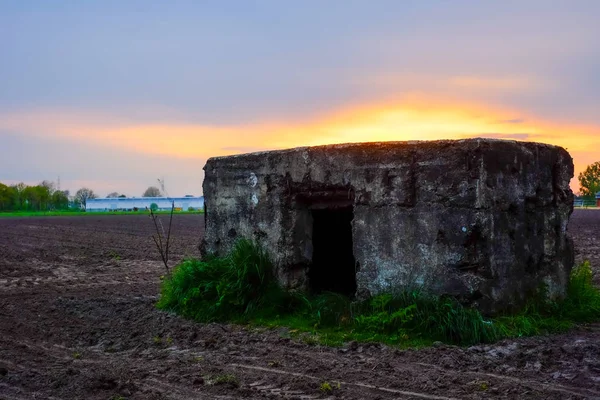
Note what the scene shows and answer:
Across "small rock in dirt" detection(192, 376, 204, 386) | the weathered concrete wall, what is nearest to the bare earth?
"small rock in dirt" detection(192, 376, 204, 386)

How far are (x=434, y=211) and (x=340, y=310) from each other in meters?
1.47

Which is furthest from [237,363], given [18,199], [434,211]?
[18,199]

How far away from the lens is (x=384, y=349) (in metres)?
6.21

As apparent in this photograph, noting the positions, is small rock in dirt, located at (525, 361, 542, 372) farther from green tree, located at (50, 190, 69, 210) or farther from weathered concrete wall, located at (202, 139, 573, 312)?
green tree, located at (50, 190, 69, 210)

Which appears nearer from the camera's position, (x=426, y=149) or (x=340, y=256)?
(x=426, y=149)

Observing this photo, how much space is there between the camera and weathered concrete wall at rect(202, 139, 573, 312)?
6.64 metres

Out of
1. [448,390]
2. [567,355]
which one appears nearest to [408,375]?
[448,390]

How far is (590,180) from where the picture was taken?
93625 mm

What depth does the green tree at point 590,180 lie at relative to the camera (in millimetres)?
91756

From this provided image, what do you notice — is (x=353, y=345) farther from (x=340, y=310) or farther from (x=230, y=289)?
(x=230, y=289)

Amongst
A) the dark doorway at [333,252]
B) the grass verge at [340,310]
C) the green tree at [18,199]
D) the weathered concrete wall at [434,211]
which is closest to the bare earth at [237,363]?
the grass verge at [340,310]

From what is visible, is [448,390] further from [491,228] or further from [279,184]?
[279,184]

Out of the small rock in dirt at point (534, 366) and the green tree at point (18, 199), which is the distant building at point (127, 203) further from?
the small rock in dirt at point (534, 366)

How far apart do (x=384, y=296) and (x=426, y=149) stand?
5.19 feet
